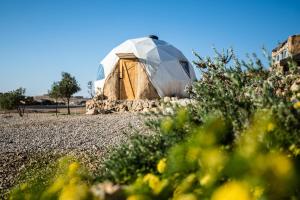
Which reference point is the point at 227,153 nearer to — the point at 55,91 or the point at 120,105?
the point at 120,105

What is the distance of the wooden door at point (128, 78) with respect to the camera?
24.1 m

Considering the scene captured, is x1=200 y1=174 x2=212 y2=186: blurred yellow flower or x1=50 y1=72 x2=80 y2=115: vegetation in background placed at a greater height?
x1=50 y1=72 x2=80 y2=115: vegetation in background

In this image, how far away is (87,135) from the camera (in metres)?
10.2

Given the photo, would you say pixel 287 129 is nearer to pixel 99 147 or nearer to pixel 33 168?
pixel 33 168

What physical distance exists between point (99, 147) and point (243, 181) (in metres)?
6.93

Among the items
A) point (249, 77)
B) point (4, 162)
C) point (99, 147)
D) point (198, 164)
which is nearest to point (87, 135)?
point (99, 147)

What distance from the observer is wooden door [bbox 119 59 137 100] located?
Result: 24.1m

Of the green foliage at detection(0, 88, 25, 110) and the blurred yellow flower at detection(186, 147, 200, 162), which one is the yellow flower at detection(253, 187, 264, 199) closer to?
the blurred yellow flower at detection(186, 147, 200, 162)

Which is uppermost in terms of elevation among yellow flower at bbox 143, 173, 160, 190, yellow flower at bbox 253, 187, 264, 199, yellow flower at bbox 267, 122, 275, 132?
yellow flower at bbox 267, 122, 275, 132

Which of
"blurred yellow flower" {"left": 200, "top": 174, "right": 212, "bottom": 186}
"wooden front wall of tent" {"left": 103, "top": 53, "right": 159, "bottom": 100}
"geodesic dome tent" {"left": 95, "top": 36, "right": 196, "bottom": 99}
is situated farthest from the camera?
"geodesic dome tent" {"left": 95, "top": 36, "right": 196, "bottom": 99}

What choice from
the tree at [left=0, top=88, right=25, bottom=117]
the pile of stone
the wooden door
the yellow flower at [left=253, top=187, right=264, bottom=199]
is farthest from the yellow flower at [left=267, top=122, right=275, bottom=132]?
the tree at [left=0, top=88, right=25, bottom=117]

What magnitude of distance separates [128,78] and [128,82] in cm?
29

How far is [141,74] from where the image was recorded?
2386 centimetres

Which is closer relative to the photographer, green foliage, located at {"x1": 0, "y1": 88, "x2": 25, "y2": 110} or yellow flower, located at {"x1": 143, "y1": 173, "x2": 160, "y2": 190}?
yellow flower, located at {"x1": 143, "y1": 173, "x2": 160, "y2": 190}
